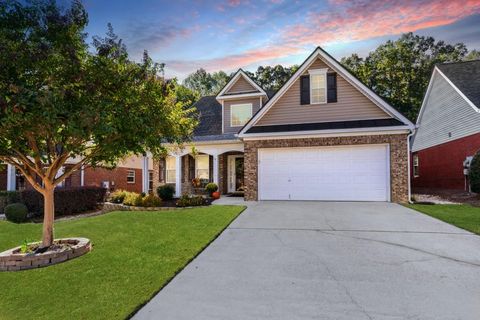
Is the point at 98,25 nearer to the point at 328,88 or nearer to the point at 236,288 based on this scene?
the point at 236,288

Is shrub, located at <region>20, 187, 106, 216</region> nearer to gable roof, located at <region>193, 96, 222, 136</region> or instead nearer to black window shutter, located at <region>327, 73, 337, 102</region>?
gable roof, located at <region>193, 96, 222, 136</region>

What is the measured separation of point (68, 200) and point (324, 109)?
527 inches

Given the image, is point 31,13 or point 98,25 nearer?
point 31,13

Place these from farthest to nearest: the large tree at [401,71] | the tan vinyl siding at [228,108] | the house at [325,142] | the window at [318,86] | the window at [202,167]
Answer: the large tree at [401,71] → the window at [202,167] → the tan vinyl siding at [228,108] → the window at [318,86] → the house at [325,142]

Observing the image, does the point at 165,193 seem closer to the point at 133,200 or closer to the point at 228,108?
the point at 133,200

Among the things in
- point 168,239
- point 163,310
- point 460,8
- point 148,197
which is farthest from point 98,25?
point 460,8

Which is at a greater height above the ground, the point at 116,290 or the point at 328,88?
the point at 328,88

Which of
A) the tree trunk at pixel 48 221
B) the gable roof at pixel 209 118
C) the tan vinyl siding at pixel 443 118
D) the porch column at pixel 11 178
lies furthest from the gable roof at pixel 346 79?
the porch column at pixel 11 178

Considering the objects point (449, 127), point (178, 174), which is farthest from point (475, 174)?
point (178, 174)

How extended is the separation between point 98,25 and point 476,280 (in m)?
9.39

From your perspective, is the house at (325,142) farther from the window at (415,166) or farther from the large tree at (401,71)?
the large tree at (401,71)

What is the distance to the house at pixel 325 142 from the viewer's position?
12609mm

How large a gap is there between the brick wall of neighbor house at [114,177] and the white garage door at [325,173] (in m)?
12.2

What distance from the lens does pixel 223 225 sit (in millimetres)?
A: 8773
